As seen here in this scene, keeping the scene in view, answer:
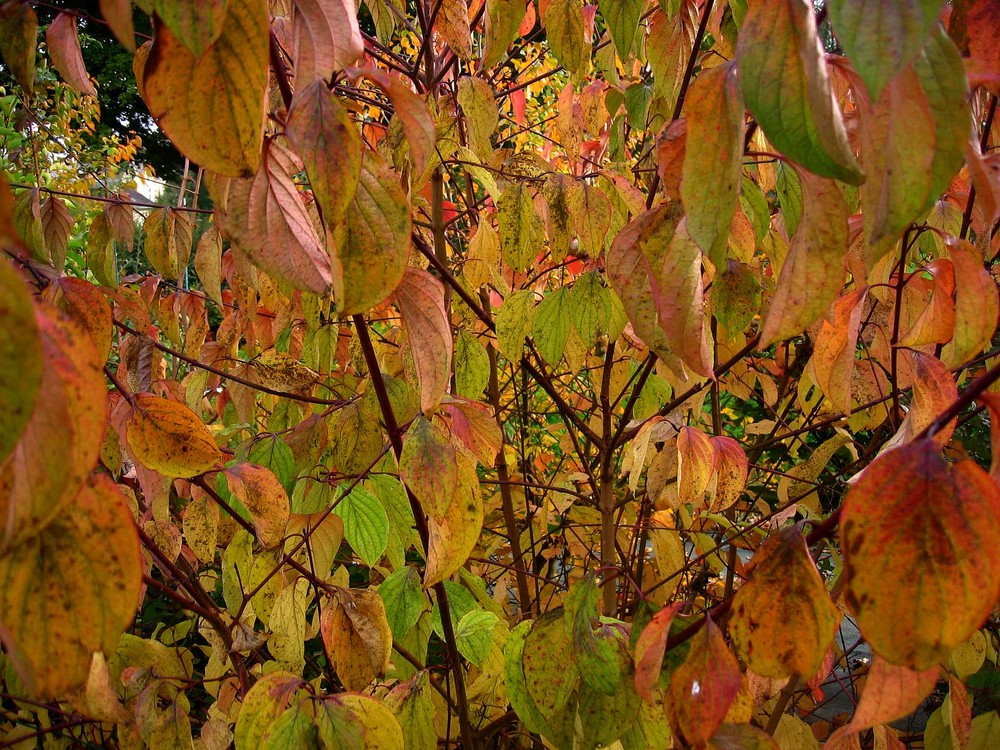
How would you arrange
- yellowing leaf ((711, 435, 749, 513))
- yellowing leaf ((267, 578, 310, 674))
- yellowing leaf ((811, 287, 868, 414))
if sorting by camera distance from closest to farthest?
yellowing leaf ((811, 287, 868, 414))
yellowing leaf ((267, 578, 310, 674))
yellowing leaf ((711, 435, 749, 513))

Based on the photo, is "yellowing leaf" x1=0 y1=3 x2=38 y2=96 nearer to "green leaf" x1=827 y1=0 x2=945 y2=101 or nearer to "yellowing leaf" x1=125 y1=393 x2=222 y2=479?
"yellowing leaf" x1=125 y1=393 x2=222 y2=479

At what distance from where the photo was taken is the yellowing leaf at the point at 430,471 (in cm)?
60

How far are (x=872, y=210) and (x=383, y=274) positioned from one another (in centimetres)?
27

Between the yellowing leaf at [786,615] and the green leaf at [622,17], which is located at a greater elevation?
the green leaf at [622,17]

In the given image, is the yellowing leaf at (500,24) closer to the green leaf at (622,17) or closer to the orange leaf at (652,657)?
the green leaf at (622,17)

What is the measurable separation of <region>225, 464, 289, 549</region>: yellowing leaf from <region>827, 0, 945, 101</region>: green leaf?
0.66 metres

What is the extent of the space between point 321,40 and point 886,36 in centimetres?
30

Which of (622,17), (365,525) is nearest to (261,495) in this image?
(365,525)

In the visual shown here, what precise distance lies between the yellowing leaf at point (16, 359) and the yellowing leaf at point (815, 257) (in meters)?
0.40

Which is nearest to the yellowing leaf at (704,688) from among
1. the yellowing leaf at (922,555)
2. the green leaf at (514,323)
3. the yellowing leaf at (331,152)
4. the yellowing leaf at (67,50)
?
the yellowing leaf at (922,555)

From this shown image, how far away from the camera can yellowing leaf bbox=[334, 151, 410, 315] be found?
0.46 metres

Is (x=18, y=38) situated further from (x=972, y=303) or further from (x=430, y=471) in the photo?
(x=972, y=303)

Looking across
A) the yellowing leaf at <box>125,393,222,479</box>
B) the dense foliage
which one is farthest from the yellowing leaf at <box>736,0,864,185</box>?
the yellowing leaf at <box>125,393,222,479</box>

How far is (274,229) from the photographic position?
50cm
